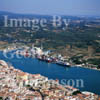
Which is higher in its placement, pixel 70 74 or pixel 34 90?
pixel 34 90

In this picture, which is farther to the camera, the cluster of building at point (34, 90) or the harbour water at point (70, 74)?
the harbour water at point (70, 74)

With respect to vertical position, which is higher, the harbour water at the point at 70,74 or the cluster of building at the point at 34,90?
the cluster of building at the point at 34,90

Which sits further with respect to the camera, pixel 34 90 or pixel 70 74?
pixel 70 74

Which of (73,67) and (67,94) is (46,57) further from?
(67,94)

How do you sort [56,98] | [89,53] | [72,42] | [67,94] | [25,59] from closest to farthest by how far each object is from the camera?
[56,98], [67,94], [25,59], [89,53], [72,42]

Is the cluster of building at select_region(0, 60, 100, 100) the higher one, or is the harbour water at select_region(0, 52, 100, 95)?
the cluster of building at select_region(0, 60, 100, 100)

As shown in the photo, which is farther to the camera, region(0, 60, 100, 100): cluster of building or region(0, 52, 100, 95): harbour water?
region(0, 52, 100, 95): harbour water

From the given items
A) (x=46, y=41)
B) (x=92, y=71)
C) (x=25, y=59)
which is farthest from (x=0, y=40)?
(x=92, y=71)

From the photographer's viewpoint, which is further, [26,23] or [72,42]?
[26,23]
